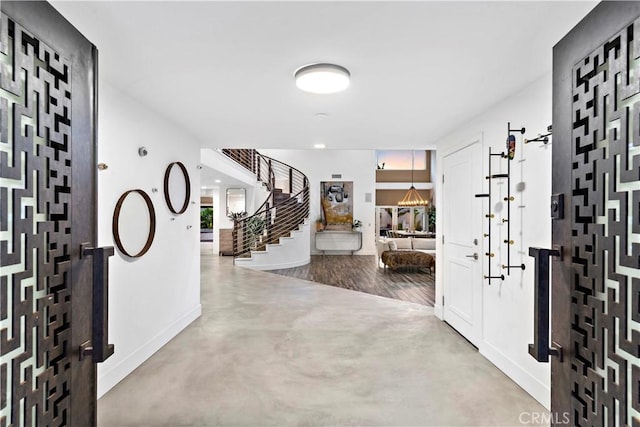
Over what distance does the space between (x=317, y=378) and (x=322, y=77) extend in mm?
2294

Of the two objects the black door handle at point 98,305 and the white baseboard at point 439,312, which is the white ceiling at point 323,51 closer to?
the black door handle at point 98,305

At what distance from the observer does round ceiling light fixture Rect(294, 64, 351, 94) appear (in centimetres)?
203

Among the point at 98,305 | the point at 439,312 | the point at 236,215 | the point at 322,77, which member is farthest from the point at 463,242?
the point at 236,215

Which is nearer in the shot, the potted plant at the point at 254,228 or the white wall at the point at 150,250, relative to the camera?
the white wall at the point at 150,250

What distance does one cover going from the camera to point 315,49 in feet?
6.07

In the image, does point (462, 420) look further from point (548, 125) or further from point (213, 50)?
point (213, 50)

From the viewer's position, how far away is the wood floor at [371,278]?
5.43 metres

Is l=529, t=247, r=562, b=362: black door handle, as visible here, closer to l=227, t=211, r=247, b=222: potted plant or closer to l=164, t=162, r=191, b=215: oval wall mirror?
l=164, t=162, r=191, b=215: oval wall mirror

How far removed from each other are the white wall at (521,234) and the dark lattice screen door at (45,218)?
Answer: 263 centimetres

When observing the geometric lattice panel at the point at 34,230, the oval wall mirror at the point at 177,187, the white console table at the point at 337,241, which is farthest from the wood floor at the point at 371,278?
the geometric lattice panel at the point at 34,230

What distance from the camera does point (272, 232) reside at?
28.5 ft

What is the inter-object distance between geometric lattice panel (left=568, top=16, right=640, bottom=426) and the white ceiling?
0.85m

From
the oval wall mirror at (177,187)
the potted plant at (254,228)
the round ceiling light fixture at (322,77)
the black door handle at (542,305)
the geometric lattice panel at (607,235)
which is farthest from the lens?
the potted plant at (254,228)

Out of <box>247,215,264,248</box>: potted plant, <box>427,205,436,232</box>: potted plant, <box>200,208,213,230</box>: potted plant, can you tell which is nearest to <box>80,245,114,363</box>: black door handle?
<box>247,215,264,248</box>: potted plant
